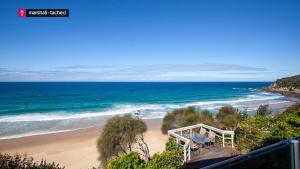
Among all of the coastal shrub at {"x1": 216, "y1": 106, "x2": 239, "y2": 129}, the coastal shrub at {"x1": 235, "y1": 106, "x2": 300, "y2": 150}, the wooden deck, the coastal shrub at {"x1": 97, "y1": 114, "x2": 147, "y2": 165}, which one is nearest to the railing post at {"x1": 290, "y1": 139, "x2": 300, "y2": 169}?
the wooden deck

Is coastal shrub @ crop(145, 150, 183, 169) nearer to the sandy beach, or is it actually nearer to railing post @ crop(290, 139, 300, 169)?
railing post @ crop(290, 139, 300, 169)

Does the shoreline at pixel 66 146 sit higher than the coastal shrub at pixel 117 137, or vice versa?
the coastal shrub at pixel 117 137

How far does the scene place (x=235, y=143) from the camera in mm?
11281

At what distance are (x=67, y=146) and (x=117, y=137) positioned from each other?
219 inches

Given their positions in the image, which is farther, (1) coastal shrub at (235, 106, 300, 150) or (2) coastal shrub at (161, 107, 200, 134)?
(2) coastal shrub at (161, 107, 200, 134)

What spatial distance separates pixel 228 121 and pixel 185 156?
12.0 m

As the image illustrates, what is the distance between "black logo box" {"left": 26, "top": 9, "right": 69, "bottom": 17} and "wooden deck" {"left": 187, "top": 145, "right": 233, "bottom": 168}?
7.54m

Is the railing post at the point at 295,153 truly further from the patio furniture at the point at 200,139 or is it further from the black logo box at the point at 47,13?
the black logo box at the point at 47,13

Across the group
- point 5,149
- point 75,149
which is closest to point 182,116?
point 75,149

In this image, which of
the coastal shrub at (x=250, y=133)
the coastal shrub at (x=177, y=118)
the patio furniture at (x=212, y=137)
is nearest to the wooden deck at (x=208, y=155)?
the patio furniture at (x=212, y=137)

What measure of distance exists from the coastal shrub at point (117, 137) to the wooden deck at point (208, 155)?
5.98 metres

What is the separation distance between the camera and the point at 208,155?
1002 cm

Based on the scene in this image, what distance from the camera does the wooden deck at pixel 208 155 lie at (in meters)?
9.33

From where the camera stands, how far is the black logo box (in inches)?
383
